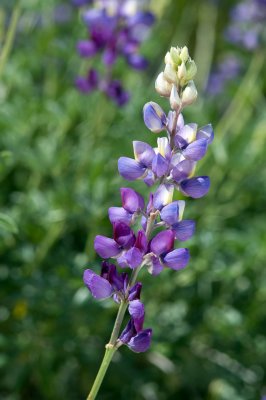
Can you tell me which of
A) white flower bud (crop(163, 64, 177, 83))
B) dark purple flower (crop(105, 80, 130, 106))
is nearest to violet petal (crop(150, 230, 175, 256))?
white flower bud (crop(163, 64, 177, 83))

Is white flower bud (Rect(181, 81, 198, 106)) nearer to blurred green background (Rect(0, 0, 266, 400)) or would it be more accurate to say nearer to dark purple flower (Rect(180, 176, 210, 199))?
dark purple flower (Rect(180, 176, 210, 199))

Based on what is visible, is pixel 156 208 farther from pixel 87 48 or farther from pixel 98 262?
pixel 87 48

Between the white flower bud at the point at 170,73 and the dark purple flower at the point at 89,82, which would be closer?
the white flower bud at the point at 170,73

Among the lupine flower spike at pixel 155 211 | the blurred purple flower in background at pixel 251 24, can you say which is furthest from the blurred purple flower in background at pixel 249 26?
the lupine flower spike at pixel 155 211

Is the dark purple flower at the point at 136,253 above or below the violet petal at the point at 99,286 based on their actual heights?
above

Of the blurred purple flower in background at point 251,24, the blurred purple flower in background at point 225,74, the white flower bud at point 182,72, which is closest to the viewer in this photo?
the white flower bud at point 182,72

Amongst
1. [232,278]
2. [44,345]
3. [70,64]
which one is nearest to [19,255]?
[44,345]

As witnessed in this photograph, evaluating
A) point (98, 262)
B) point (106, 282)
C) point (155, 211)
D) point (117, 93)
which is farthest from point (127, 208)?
point (117, 93)

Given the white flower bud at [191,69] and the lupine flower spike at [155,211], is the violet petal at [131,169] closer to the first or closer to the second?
the lupine flower spike at [155,211]
